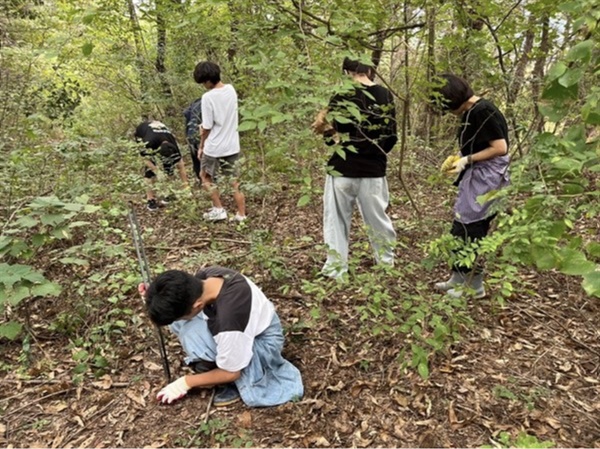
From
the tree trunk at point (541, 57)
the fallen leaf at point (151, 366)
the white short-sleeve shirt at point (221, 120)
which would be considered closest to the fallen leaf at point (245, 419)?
the fallen leaf at point (151, 366)

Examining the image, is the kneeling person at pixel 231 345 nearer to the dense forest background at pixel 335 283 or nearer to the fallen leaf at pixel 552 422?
the dense forest background at pixel 335 283

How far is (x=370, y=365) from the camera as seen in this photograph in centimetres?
262

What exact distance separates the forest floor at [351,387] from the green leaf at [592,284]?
2.65 ft

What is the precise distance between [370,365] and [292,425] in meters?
0.66

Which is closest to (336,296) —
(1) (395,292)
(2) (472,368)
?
(1) (395,292)

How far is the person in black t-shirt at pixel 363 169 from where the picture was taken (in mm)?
2904

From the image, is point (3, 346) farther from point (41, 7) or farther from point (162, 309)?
point (41, 7)

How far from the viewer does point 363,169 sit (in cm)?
312

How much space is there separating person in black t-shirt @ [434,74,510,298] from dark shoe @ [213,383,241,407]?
1.53 m

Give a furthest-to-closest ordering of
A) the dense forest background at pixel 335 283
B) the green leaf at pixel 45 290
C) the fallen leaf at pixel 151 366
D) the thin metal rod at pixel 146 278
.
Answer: the fallen leaf at pixel 151 366
the thin metal rod at pixel 146 278
the green leaf at pixel 45 290
the dense forest background at pixel 335 283

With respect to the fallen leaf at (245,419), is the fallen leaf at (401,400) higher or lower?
higher

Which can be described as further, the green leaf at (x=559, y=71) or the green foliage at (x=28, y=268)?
the green foliage at (x=28, y=268)

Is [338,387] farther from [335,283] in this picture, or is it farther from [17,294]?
[17,294]

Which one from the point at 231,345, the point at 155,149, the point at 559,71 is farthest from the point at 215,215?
the point at 559,71
